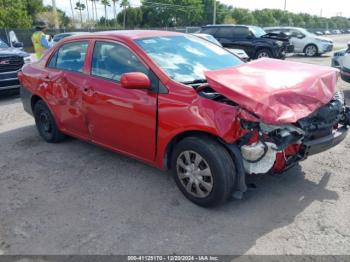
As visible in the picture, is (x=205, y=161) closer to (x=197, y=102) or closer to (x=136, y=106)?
(x=197, y=102)

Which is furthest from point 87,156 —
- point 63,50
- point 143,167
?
Result: point 63,50

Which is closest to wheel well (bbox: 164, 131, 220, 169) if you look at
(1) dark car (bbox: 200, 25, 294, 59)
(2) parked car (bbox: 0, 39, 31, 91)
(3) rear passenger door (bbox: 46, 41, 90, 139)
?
(3) rear passenger door (bbox: 46, 41, 90, 139)

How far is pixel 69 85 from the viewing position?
4.74m

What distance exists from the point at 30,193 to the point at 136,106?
5.16ft

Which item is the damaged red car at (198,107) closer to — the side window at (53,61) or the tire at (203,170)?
the tire at (203,170)

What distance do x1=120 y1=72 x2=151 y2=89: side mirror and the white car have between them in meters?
18.7

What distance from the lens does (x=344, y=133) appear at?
3986 mm

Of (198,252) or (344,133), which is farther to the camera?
(344,133)

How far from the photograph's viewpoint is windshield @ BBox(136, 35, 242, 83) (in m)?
3.87

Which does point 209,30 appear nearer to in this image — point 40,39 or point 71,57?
point 40,39

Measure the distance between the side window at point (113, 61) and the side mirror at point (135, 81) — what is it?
23cm

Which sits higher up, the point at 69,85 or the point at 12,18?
the point at 12,18

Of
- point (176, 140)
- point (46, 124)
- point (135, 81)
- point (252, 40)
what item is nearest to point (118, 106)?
point (135, 81)

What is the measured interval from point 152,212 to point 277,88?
5.66ft
